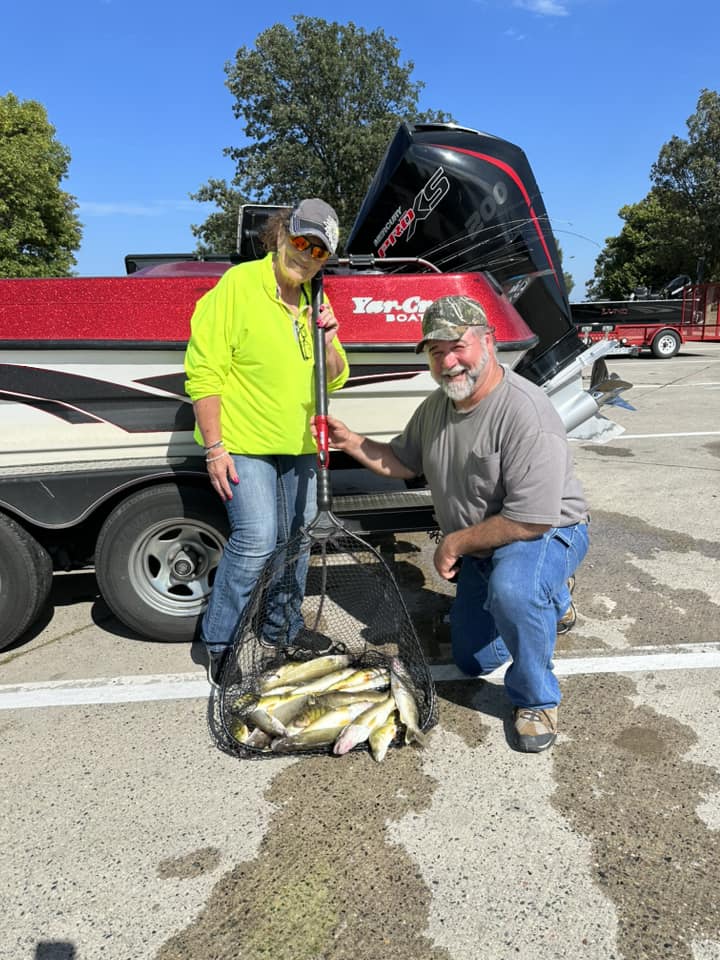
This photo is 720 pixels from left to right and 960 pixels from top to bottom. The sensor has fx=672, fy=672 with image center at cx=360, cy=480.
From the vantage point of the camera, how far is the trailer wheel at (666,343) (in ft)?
59.5

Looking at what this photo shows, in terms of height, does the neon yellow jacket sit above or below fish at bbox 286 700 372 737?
above

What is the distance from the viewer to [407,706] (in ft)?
8.29

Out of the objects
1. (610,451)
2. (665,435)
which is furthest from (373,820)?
(665,435)

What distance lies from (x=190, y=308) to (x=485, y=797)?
229 centimetres

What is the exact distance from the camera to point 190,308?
2.98 metres

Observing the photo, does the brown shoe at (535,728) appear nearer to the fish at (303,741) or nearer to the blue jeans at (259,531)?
the fish at (303,741)

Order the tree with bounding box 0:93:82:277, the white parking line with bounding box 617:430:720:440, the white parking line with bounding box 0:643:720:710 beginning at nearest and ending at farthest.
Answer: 1. the white parking line with bounding box 0:643:720:710
2. the white parking line with bounding box 617:430:720:440
3. the tree with bounding box 0:93:82:277

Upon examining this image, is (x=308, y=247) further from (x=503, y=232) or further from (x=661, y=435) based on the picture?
(x=661, y=435)

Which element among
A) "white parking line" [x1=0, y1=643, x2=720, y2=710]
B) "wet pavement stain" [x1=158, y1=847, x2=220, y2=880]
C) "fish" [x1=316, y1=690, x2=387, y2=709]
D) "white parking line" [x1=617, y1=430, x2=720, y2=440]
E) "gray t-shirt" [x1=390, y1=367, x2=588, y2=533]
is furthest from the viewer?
"white parking line" [x1=617, y1=430, x2=720, y2=440]

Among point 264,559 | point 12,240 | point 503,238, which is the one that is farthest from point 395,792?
point 12,240

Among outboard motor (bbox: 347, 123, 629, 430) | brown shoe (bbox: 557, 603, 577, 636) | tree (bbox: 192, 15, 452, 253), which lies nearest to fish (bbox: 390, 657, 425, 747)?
brown shoe (bbox: 557, 603, 577, 636)

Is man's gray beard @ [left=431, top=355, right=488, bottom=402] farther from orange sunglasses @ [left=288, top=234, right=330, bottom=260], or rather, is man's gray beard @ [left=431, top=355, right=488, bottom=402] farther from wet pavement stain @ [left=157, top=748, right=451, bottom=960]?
wet pavement stain @ [left=157, top=748, right=451, bottom=960]

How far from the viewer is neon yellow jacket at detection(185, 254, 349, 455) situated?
8.20 ft

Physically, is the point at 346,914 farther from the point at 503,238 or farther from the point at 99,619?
the point at 503,238
